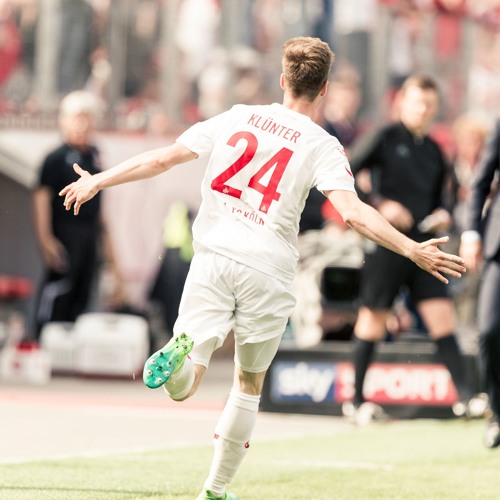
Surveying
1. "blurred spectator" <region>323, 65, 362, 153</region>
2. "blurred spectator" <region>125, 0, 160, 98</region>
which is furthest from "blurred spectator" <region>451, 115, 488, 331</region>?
"blurred spectator" <region>125, 0, 160, 98</region>

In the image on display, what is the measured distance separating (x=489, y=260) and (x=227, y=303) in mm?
2680

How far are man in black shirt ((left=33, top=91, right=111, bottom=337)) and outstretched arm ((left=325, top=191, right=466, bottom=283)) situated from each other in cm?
754

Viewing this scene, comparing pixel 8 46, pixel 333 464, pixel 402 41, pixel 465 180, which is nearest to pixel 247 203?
pixel 333 464

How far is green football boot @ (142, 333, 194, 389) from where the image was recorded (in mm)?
5512

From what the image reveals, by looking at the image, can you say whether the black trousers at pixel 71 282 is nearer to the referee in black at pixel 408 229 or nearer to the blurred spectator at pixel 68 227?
the blurred spectator at pixel 68 227

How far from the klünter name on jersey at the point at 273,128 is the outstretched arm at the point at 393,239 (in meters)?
0.28

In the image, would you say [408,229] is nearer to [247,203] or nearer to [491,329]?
[491,329]

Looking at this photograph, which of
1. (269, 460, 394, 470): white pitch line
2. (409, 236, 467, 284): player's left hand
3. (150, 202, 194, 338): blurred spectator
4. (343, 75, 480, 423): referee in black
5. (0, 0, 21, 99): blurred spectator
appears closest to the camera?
(409, 236, 467, 284): player's left hand

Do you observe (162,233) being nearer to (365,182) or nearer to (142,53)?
(142,53)

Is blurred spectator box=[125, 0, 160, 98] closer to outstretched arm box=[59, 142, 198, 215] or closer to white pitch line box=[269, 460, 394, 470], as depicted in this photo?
white pitch line box=[269, 460, 394, 470]

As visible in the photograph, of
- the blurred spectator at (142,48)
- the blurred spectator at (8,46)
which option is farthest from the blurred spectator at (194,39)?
the blurred spectator at (8,46)

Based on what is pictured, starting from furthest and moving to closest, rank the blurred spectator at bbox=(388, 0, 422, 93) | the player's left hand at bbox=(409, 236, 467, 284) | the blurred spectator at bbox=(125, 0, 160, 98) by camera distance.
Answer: the blurred spectator at bbox=(388, 0, 422, 93) < the blurred spectator at bbox=(125, 0, 160, 98) < the player's left hand at bbox=(409, 236, 467, 284)

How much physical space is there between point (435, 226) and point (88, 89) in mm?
7099

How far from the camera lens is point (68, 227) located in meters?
13.7
